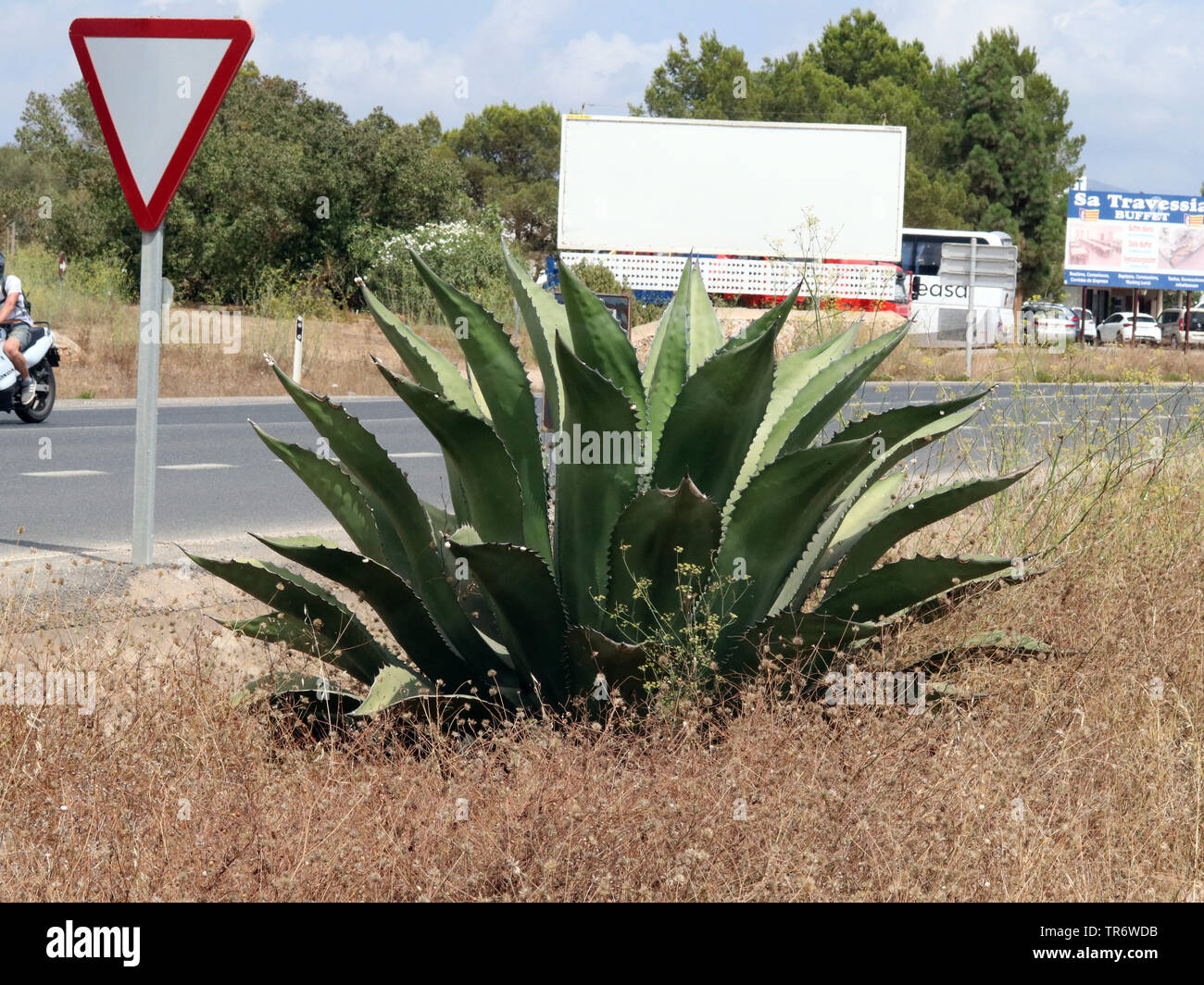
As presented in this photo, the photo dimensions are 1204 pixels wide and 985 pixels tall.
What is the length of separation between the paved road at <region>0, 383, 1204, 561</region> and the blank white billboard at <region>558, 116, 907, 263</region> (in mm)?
17731

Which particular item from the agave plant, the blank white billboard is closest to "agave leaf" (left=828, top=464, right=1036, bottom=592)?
the agave plant

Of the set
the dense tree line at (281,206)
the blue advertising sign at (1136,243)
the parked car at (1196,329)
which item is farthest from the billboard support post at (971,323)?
the blue advertising sign at (1136,243)

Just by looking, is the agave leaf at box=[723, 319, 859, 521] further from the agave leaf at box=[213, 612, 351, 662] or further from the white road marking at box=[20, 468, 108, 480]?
the white road marking at box=[20, 468, 108, 480]

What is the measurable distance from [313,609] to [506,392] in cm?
77

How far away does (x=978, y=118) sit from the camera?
5744cm

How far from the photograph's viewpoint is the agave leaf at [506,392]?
12.1 feet

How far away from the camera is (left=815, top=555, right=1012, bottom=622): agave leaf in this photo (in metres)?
3.55

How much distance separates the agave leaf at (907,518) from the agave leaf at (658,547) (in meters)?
0.57

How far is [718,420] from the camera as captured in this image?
3.51 metres

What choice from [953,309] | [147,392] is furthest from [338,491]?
[953,309]

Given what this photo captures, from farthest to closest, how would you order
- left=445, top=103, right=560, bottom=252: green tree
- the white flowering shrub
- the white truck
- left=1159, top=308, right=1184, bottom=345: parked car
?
left=445, top=103, right=560, bottom=252: green tree, left=1159, top=308, right=1184, bottom=345: parked car, the white truck, the white flowering shrub

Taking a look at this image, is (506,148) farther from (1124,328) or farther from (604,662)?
(604,662)

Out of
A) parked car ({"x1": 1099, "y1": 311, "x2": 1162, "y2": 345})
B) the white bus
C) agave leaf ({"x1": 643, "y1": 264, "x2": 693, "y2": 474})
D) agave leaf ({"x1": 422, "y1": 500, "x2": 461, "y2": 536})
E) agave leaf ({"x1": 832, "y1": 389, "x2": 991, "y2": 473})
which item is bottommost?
agave leaf ({"x1": 422, "y1": 500, "x2": 461, "y2": 536})
